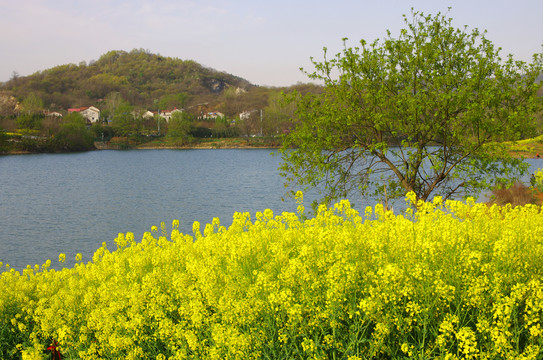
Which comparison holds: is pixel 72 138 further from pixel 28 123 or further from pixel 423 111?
pixel 423 111

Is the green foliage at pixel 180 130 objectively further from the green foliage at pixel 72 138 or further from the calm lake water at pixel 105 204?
the calm lake water at pixel 105 204

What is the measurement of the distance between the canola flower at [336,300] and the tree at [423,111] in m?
8.13

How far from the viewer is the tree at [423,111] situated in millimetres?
14523

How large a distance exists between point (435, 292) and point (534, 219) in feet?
12.2

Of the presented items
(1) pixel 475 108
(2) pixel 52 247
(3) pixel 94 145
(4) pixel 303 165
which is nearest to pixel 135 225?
(2) pixel 52 247

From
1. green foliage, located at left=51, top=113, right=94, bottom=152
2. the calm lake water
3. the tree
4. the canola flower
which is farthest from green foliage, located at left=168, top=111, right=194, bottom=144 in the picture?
the canola flower

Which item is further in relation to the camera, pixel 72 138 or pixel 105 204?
pixel 72 138

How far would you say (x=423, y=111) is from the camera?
14836mm

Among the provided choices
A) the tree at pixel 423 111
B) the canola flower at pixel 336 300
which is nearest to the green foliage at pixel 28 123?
the tree at pixel 423 111

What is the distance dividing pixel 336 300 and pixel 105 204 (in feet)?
126

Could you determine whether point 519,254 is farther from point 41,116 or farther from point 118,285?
point 41,116

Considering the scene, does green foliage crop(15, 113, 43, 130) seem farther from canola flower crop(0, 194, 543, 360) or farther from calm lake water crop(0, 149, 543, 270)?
canola flower crop(0, 194, 543, 360)

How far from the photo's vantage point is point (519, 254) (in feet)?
17.2

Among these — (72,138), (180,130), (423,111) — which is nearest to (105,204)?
(423,111)
